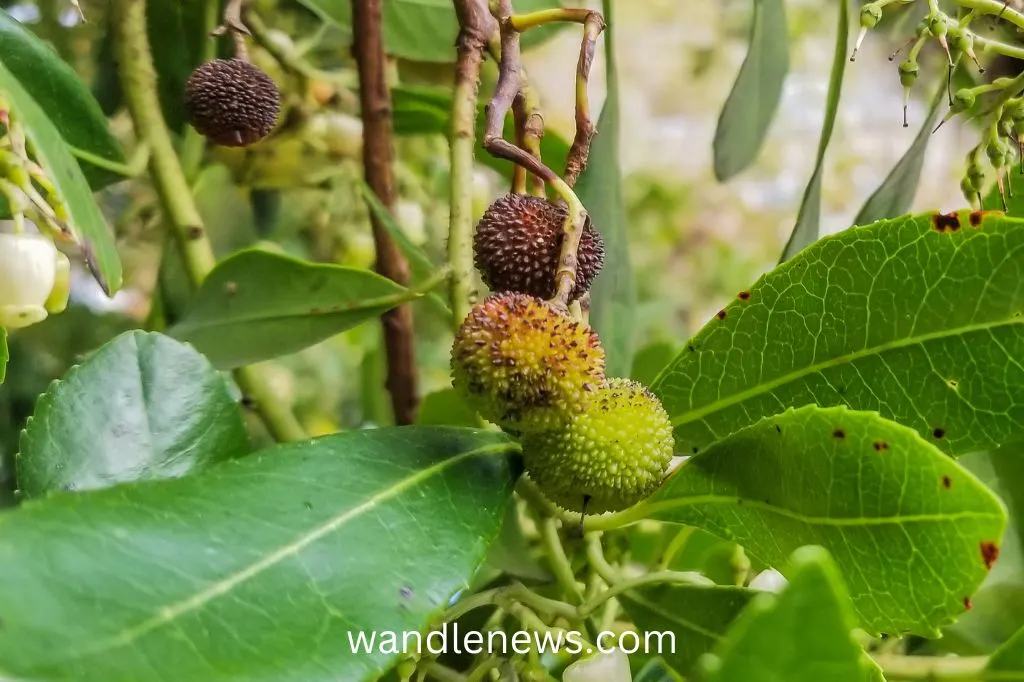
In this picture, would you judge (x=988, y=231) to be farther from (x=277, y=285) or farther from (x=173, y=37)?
(x=173, y=37)

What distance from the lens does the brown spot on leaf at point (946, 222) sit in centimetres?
35

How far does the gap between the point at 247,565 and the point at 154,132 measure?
408mm

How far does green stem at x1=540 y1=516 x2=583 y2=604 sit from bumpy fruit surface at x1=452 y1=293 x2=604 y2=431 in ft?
0.38

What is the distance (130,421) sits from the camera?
383 mm

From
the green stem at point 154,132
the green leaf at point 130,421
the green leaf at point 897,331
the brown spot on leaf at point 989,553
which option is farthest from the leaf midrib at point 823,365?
the green stem at point 154,132

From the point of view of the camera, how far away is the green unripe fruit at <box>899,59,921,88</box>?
1.56 feet

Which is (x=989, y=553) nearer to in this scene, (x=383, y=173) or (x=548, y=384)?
(x=548, y=384)

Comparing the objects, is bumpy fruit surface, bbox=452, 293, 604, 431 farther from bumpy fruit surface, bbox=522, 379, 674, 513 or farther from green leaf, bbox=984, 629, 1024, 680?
green leaf, bbox=984, 629, 1024, 680

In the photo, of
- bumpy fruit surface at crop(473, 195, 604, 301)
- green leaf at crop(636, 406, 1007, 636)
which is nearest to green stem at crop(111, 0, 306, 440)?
bumpy fruit surface at crop(473, 195, 604, 301)

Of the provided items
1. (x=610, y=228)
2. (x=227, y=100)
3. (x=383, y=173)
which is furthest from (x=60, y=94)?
(x=610, y=228)

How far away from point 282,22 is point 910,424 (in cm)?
71

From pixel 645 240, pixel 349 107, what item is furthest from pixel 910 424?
pixel 645 240

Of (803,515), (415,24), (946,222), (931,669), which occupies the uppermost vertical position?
(415,24)

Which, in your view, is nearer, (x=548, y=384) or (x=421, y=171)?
(x=548, y=384)
